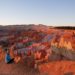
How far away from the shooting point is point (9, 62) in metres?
27.0

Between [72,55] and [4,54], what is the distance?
11370 mm

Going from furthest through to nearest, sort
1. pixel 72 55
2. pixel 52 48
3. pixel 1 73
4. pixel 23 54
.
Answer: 1. pixel 23 54
2. pixel 52 48
3. pixel 1 73
4. pixel 72 55

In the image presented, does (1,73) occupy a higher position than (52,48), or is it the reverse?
(52,48)

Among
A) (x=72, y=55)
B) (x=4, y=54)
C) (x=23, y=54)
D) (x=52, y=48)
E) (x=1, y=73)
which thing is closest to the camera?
(x=72, y=55)

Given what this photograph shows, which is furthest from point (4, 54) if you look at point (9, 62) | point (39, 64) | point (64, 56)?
point (64, 56)

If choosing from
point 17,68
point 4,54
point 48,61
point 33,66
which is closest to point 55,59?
point 48,61

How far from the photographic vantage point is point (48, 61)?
78.0 feet

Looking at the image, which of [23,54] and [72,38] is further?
[23,54]

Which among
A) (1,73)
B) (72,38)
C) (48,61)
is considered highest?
(72,38)

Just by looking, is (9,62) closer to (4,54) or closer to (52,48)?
(4,54)

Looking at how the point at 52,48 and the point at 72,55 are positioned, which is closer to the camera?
the point at 72,55

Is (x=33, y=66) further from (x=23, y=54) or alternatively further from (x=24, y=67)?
(x=23, y=54)

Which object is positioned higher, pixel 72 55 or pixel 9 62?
pixel 72 55

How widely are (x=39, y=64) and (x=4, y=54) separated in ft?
27.2
